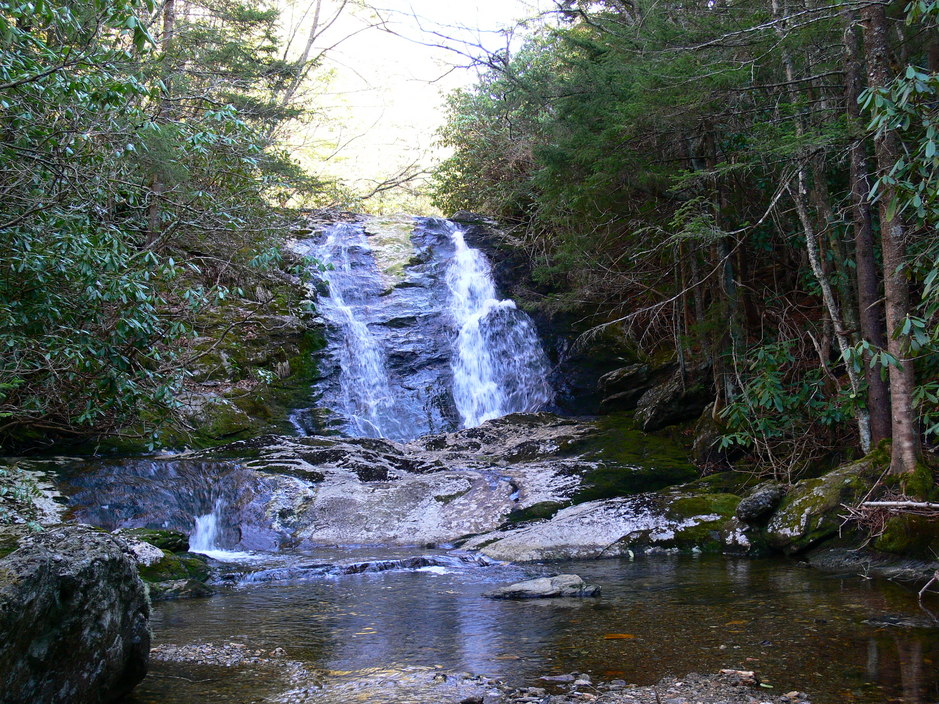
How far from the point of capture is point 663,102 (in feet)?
28.4

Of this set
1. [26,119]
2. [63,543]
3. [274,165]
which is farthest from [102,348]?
[274,165]

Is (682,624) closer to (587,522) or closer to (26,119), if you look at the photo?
(587,522)

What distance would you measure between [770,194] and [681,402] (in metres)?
3.73

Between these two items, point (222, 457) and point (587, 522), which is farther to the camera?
point (222, 457)

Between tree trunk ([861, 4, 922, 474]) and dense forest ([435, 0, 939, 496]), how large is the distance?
19 millimetres

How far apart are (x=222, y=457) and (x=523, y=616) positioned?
23.3 ft

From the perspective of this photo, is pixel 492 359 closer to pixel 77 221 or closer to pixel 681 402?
pixel 681 402

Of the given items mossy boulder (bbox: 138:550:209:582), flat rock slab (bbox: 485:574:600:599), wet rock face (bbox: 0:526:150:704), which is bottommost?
flat rock slab (bbox: 485:574:600:599)

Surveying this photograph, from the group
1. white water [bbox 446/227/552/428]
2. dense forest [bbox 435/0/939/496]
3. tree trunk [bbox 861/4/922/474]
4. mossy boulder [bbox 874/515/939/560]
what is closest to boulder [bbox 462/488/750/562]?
dense forest [bbox 435/0/939/496]

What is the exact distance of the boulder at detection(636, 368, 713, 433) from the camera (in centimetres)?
1174

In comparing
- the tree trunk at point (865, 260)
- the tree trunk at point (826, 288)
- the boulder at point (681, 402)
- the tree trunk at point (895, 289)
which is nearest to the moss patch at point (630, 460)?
the boulder at point (681, 402)

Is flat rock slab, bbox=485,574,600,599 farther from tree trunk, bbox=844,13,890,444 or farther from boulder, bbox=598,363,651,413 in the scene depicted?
boulder, bbox=598,363,651,413

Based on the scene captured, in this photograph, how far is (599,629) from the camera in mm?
4348

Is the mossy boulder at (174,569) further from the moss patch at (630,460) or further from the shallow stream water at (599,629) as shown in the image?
the moss patch at (630,460)
